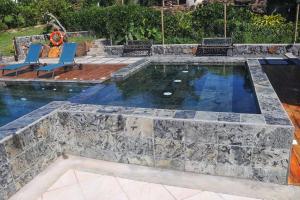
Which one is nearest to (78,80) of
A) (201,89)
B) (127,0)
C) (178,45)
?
(201,89)

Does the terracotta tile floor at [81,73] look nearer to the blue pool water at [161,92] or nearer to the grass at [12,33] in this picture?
the blue pool water at [161,92]

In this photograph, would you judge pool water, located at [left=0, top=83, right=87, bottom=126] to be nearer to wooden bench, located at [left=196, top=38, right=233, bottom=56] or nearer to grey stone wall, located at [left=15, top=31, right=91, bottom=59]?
wooden bench, located at [left=196, top=38, right=233, bottom=56]

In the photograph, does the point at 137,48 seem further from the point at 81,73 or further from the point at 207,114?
the point at 207,114

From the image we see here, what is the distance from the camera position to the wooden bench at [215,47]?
12750 mm

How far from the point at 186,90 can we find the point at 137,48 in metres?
7.03

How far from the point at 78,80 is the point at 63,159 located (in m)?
4.79

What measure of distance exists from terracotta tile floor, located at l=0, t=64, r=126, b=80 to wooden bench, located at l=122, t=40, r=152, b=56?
2405mm

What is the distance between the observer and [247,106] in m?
5.98

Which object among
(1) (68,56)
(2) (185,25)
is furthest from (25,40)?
(2) (185,25)

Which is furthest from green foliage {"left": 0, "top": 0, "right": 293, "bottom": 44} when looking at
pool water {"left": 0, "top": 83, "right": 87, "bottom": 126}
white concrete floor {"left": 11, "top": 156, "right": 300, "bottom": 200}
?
white concrete floor {"left": 11, "top": 156, "right": 300, "bottom": 200}

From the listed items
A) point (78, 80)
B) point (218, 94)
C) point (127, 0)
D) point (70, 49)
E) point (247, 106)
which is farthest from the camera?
point (127, 0)

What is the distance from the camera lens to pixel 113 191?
448 cm

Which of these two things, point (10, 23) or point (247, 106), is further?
point (10, 23)

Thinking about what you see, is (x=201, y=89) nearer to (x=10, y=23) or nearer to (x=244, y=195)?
(x=244, y=195)
